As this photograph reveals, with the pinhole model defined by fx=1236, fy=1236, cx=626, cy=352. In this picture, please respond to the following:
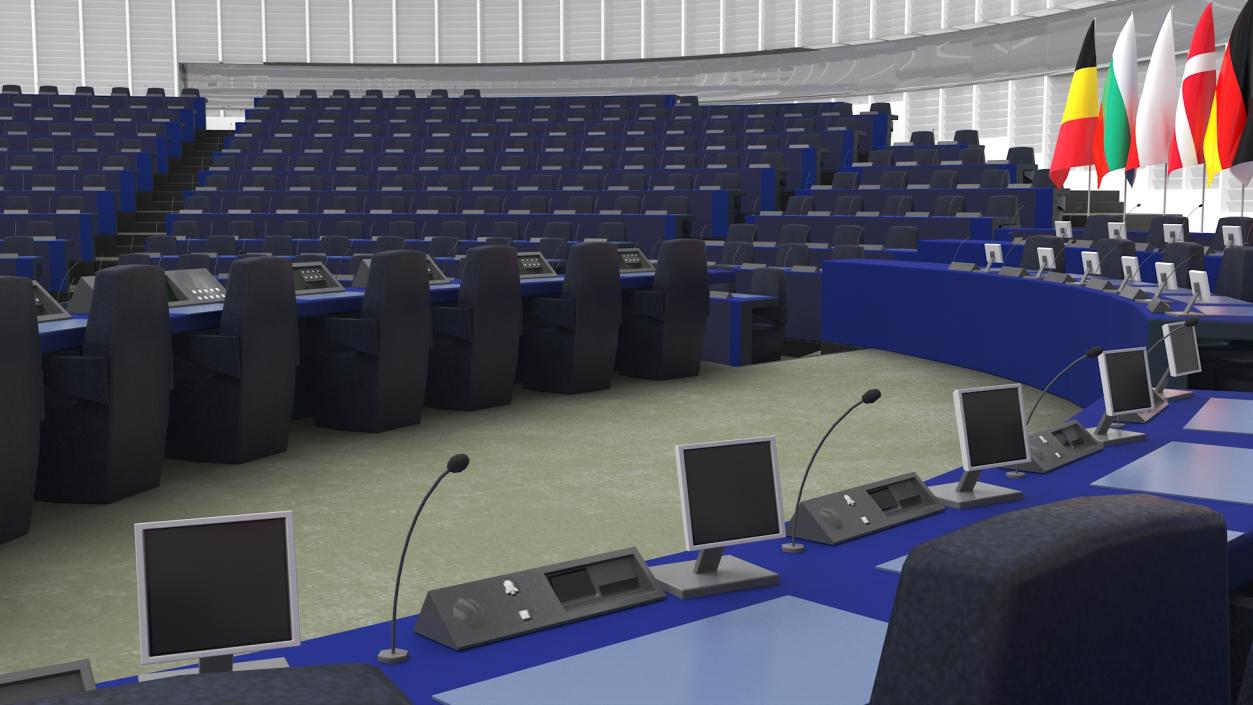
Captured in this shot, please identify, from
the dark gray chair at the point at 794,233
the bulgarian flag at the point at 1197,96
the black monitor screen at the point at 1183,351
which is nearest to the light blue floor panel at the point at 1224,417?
the black monitor screen at the point at 1183,351

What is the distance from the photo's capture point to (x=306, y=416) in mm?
6961

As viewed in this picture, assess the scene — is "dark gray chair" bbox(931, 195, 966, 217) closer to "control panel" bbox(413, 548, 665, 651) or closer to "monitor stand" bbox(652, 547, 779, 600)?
"monitor stand" bbox(652, 547, 779, 600)

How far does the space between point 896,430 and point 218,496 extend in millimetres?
3385

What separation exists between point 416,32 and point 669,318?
18.7m

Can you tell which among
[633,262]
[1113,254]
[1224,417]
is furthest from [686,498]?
[1113,254]

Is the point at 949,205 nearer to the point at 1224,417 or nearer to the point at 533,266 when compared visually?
the point at 533,266

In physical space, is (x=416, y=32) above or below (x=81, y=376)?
above

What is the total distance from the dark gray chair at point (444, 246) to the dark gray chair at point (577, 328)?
4588 mm

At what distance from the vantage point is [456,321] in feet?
22.8

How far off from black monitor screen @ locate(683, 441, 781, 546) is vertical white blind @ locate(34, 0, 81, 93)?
25.0 metres

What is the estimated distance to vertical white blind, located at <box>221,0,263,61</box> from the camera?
2481 centimetres

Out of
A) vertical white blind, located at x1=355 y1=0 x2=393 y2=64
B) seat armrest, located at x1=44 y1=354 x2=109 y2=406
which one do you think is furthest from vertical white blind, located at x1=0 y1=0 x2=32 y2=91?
seat armrest, located at x1=44 y1=354 x2=109 y2=406

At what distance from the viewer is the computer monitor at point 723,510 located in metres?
2.50

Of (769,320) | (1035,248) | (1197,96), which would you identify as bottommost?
(769,320)
